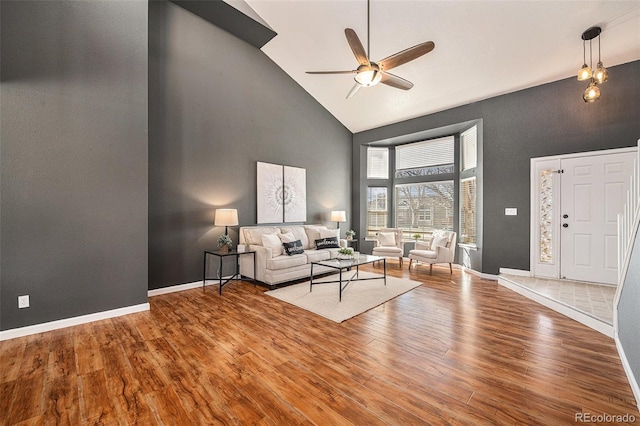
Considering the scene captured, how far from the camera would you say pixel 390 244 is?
6512mm

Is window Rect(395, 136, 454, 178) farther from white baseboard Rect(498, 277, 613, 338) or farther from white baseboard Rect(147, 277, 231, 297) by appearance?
white baseboard Rect(147, 277, 231, 297)

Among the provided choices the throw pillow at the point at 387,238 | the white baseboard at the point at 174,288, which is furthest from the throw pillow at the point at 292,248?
the throw pillow at the point at 387,238

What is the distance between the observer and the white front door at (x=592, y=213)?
13.9 ft

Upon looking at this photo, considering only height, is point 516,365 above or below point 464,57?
below

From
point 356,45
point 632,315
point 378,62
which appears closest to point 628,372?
point 632,315

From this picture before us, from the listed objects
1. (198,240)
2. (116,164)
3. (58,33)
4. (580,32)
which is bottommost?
(198,240)

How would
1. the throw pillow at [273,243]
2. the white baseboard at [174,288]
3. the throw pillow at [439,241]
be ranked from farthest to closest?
the throw pillow at [439,241] → the throw pillow at [273,243] → the white baseboard at [174,288]

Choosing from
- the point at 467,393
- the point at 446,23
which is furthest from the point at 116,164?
the point at 446,23

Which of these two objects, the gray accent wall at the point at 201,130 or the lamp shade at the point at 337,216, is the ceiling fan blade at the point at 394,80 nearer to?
the gray accent wall at the point at 201,130

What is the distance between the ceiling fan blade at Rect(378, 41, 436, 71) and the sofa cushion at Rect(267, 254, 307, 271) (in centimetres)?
318

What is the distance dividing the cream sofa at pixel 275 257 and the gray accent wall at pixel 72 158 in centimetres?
170

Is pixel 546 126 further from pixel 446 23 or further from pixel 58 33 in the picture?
pixel 58 33

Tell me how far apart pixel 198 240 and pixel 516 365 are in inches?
179

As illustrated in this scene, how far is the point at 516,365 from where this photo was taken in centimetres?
228
